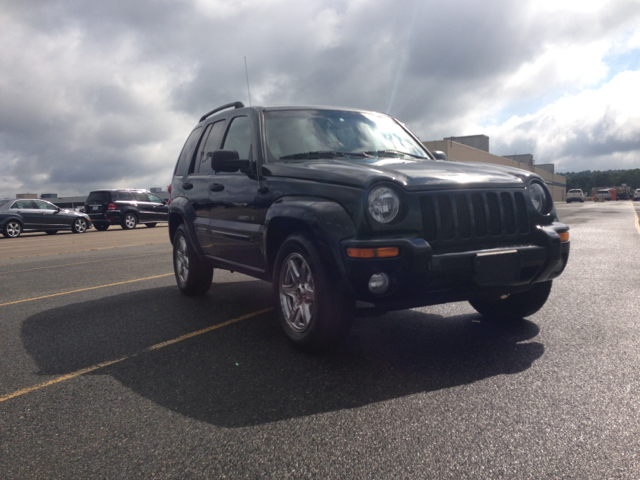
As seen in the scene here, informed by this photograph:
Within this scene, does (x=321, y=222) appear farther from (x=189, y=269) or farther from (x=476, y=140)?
(x=476, y=140)

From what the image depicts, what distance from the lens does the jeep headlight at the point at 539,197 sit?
13.7 feet

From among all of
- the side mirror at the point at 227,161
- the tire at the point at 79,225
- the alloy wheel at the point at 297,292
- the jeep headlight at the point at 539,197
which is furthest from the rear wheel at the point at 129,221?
the jeep headlight at the point at 539,197

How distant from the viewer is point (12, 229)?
2158cm

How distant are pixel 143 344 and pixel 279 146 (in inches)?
79.2

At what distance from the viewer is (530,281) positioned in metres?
3.95

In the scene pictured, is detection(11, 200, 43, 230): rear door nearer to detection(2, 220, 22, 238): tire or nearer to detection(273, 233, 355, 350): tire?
detection(2, 220, 22, 238): tire

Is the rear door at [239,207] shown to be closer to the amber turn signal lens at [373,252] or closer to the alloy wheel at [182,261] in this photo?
the alloy wheel at [182,261]

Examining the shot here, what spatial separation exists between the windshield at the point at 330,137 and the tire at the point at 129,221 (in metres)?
21.7

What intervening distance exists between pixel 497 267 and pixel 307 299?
4.38 ft

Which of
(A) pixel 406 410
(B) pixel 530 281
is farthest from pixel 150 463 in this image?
(B) pixel 530 281

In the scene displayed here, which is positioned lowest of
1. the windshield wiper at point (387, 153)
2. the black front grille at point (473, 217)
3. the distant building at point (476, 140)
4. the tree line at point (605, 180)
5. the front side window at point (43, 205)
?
the tree line at point (605, 180)

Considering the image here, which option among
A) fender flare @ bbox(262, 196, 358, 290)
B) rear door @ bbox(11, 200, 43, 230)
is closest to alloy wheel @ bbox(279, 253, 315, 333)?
fender flare @ bbox(262, 196, 358, 290)

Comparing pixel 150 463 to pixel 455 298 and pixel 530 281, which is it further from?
pixel 530 281

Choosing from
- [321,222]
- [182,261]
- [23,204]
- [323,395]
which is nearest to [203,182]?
[182,261]
